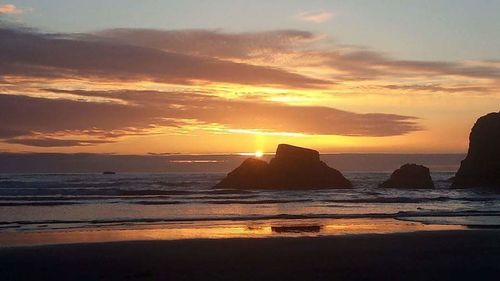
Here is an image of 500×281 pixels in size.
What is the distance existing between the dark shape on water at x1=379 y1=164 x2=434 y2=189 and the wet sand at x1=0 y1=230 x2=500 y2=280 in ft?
181

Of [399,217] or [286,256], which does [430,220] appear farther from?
[286,256]

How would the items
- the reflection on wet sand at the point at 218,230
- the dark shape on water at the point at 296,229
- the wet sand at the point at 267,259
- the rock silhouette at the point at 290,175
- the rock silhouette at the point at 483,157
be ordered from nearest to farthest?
1. the wet sand at the point at 267,259
2. the reflection on wet sand at the point at 218,230
3. the dark shape on water at the point at 296,229
4. the rock silhouette at the point at 483,157
5. the rock silhouette at the point at 290,175

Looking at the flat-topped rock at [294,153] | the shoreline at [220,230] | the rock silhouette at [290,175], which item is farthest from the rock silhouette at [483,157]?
the shoreline at [220,230]

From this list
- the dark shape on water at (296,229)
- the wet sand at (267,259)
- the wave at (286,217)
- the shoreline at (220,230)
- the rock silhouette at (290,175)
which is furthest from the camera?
the rock silhouette at (290,175)

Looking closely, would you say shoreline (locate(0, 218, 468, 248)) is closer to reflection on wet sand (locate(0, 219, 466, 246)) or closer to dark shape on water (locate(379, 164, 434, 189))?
reflection on wet sand (locate(0, 219, 466, 246))

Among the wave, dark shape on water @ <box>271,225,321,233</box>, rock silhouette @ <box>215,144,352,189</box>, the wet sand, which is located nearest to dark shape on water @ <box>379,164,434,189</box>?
rock silhouette @ <box>215,144,352,189</box>

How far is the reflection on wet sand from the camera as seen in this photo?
2375cm

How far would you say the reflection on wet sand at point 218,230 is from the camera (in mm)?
23750

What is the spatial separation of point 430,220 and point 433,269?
1633cm

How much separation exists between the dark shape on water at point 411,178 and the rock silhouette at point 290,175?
629 cm

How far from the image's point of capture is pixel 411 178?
77.8 metres

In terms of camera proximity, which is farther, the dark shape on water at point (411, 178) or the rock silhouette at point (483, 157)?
the dark shape on water at point (411, 178)

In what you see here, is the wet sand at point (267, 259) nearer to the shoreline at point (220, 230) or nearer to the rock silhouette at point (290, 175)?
the shoreline at point (220, 230)

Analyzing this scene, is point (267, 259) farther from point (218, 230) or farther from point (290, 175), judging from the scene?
point (290, 175)
